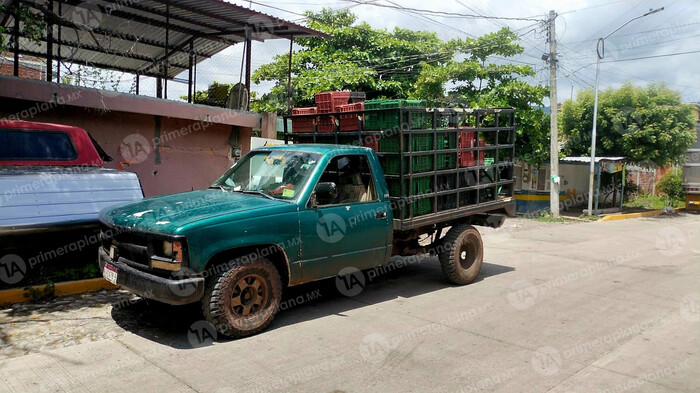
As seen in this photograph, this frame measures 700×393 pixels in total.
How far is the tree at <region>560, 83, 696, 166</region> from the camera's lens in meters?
21.2

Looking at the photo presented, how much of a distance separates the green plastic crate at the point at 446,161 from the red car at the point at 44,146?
16.0ft

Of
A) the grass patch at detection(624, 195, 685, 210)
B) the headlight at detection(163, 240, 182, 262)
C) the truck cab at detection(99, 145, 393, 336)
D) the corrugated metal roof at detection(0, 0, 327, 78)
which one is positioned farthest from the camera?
→ the grass patch at detection(624, 195, 685, 210)

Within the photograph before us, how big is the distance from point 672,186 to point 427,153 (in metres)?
25.9

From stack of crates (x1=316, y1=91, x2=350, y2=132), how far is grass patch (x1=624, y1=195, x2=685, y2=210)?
21.7m

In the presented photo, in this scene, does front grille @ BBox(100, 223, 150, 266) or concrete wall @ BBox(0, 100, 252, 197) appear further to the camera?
concrete wall @ BBox(0, 100, 252, 197)

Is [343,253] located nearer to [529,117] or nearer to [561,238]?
[561,238]

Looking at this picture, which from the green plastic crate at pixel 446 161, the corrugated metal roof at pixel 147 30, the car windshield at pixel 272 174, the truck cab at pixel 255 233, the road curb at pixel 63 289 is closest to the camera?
the truck cab at pixel 255 233

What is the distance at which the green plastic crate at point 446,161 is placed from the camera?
719 centimetres

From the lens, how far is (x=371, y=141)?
6906mm

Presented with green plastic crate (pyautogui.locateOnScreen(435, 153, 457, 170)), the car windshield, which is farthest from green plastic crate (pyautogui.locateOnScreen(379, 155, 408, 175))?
the car windshield

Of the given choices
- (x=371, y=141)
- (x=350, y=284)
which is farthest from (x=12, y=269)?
(x=371, y=141)

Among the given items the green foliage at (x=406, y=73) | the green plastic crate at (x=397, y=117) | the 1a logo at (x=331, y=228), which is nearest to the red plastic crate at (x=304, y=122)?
the green plastic crate at (x=397, y=117)

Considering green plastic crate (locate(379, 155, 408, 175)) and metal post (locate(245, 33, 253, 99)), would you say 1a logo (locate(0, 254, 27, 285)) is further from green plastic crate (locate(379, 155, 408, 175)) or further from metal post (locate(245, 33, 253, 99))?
metal post (locate(245, 33, 253, 99))

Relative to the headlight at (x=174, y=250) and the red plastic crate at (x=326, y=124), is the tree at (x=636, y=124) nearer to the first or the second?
the red plastic crate at (x=326, y=124)
